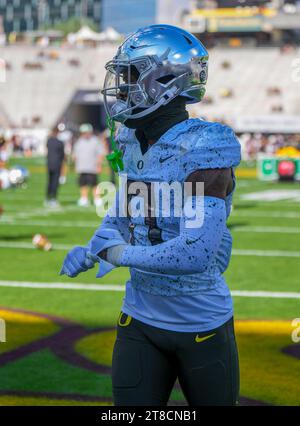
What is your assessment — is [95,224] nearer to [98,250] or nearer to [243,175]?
[98,250]

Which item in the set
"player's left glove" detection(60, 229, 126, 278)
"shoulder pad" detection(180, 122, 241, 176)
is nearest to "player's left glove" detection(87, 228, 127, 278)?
"player's left glove" detection(60, 229, 126, 278)

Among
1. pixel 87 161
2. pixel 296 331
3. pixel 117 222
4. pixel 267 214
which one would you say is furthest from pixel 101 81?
pixel 117 222

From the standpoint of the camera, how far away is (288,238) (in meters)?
13.9

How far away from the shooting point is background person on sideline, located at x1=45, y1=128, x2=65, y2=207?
63.0ft

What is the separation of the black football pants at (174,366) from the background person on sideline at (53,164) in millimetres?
15913

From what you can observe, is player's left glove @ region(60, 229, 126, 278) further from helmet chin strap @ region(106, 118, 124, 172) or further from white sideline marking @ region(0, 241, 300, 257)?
white sideline marking @ region(0, 241, 300, 257)

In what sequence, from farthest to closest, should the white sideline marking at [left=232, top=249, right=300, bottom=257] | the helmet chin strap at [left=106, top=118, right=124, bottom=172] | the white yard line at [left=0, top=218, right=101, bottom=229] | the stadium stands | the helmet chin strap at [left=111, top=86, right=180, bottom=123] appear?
the stadium stands, the white yard line at [left=0, top=218, right=101, bottom=229], the white sideline marking at [left=232, top=249, right=300, bottom=257], the helmet chin strap at [left=106, top=118, right=124, bottom=172], the helmet chin strap at [left=111, top=86, right=180, bottom=123]

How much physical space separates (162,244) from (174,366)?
518mm

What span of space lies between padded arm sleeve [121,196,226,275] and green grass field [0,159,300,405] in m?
2.62

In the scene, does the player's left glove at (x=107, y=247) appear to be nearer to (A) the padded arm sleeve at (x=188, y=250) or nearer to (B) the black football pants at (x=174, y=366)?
(A) the padded arm sleeve at (x=188, y=250)

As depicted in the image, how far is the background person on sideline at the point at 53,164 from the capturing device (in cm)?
1920

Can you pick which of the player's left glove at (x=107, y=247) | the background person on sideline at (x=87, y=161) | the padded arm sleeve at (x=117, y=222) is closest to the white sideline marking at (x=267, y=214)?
the background person on sideline at (x=87, y=161)

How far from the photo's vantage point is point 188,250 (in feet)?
9.84

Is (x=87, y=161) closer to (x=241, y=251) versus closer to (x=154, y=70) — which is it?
(x=241, y=251)
